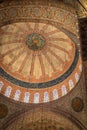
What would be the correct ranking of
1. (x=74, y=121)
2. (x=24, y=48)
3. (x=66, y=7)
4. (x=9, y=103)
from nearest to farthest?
(x=66, y=7), (x=74, y=121), (x=9, y=103), (x=24, y=48)

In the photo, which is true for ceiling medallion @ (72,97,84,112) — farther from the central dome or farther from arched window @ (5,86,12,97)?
arched window @ (5,86,12,97)

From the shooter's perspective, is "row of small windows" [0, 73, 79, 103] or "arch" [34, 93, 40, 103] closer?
"row of small windows" [0, 73, 79, 103]

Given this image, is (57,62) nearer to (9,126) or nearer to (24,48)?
(24,48)

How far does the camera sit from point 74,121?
11.7 metres

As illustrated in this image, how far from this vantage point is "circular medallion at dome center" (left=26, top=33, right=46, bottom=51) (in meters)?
13.4

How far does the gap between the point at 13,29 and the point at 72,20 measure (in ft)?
13.9

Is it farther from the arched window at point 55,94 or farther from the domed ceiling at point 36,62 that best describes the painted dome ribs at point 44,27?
the arched window at point 55,94

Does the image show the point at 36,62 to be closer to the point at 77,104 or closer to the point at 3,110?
the point at 3,110

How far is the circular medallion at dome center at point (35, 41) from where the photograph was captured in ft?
43.9

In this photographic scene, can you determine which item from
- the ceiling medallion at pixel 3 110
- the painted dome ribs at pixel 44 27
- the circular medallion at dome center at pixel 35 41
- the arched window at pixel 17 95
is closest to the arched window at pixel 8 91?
the arched window at pixel 17 95

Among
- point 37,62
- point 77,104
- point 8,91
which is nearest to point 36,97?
point 8,91

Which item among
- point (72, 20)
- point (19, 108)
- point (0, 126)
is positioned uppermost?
point (72, 20)

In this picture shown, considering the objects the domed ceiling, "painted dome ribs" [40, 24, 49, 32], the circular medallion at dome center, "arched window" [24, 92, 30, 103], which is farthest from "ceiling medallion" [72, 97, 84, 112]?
"painted dome ribs" [40, 24, 49, 32]

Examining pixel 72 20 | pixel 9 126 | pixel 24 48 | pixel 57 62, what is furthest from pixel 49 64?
pixel 72 20
